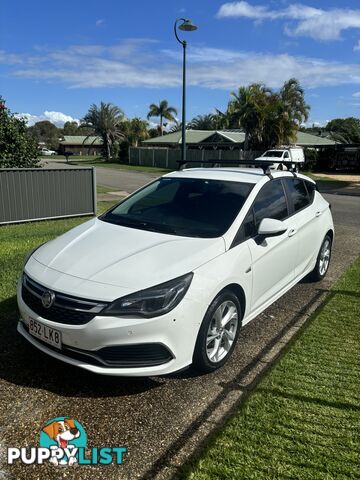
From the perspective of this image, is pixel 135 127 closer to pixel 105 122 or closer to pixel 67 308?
pixel 105 122

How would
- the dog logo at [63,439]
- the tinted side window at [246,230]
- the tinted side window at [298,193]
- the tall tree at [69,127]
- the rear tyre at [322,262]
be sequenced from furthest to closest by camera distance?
1. the tall tree at [69,127]
2. the rear tyre at [322,262]
3. the tinted side window at [298,193]
4. the tinted side window at [246,230]
5. the dog logo at [63,439]

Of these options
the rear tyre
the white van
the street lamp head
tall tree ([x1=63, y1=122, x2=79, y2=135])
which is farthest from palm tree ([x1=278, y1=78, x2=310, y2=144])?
tall tree ([x1=63, y1=122, x2=79, y2=135])

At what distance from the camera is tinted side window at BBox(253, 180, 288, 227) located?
4.11 m

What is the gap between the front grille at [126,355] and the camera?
9.41 feet

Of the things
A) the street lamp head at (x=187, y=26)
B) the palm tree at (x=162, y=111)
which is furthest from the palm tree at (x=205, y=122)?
the street lamp head at (x=187, y=26)

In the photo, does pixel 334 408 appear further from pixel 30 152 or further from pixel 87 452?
pixel 30 152

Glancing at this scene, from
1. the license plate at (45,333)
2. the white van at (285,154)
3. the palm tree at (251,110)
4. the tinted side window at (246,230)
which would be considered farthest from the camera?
the palm tree at (251,110)

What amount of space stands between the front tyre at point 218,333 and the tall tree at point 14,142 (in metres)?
8.66

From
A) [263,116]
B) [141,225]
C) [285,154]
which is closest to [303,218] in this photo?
[141,225]

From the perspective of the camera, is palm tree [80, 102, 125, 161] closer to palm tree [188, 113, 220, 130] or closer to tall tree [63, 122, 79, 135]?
palm tree [188, 113, 220, 130]

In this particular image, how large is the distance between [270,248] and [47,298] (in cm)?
213

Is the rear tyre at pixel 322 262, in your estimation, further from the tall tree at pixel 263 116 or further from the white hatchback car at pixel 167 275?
the tall tree at pixel 263 116

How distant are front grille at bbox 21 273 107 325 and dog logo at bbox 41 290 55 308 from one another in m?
0.02

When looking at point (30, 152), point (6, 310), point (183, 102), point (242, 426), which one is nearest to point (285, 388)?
point (242, 426)
